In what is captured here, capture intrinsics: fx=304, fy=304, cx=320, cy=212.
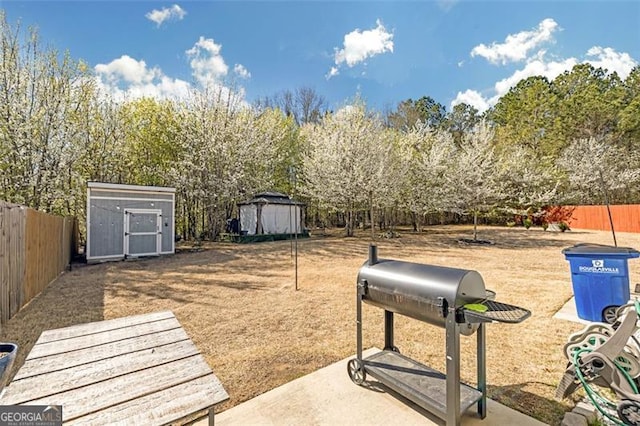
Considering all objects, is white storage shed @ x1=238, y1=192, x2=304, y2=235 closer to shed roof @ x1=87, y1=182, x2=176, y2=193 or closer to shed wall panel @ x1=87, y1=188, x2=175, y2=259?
shed roof @ x1=87, y1=182, x2=176, y2=193

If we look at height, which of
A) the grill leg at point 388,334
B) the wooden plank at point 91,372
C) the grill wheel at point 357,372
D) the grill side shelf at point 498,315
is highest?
the grill side shelf at point 498,315

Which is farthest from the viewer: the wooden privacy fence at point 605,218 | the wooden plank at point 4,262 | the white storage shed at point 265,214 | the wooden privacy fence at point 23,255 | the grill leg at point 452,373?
the wooden privacy fence at point 605,218

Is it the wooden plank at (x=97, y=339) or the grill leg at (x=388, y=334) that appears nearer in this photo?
the wooden plank at (x=97, y=339)

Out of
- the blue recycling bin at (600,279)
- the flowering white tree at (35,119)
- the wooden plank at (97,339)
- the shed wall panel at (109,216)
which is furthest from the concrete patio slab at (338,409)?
the flowering white tree at (35,119)

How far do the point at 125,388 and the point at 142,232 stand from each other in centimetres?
1027

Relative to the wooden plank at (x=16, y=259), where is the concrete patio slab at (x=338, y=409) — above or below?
below

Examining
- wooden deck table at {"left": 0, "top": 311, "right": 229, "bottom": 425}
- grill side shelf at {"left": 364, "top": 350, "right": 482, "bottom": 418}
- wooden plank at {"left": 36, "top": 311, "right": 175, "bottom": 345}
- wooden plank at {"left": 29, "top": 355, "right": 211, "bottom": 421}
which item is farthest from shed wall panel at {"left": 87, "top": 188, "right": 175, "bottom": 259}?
grill side shelf at {"left": 364, "top": 350, "right": 482, "bottom": 418}

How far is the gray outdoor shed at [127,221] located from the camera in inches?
371

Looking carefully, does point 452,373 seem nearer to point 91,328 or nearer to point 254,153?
point 91,328

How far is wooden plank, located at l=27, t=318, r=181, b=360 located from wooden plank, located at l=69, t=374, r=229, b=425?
0.73 m

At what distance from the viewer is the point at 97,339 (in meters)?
1.86

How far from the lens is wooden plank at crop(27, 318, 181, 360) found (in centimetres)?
167

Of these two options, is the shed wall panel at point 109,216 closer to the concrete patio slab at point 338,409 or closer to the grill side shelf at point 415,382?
the concrete patio slab at point 338,409

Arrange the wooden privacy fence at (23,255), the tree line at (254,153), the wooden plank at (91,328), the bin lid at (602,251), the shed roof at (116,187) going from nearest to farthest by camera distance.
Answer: the wooden plank at (91,328) < the bin lid at (602,251) < the wooden privacy fence at (23,255) < the shed roof at (116,187) < the tree line at (254,153)
